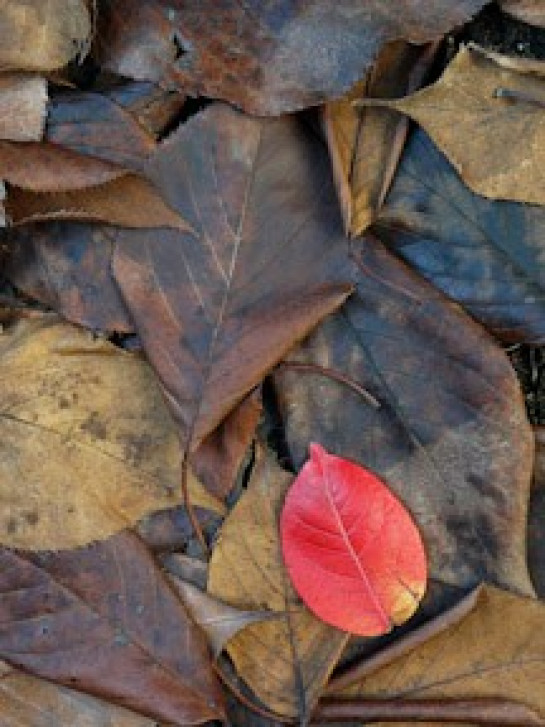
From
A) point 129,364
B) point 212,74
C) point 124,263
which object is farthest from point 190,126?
point 129,364

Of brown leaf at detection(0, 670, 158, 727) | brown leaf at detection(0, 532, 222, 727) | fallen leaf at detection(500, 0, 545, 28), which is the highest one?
fallen leaf at detection(500, 0, 545, 28)

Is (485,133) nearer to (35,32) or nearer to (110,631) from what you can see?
(35,32)

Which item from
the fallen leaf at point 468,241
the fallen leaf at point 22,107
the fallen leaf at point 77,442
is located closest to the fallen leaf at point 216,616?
the fallen leaf at point 77,442

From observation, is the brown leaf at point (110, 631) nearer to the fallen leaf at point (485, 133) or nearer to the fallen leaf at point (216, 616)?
the fallen leaf at point (216, 616)

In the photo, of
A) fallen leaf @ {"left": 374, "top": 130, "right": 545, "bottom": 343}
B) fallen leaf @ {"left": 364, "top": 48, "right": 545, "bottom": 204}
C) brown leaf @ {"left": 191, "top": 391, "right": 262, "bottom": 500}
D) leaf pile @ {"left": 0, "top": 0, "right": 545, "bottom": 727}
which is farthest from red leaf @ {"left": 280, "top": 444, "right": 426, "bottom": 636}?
fallen leaf @ {"left": 364, "top": 48, "right": 545, "bottom": 204}

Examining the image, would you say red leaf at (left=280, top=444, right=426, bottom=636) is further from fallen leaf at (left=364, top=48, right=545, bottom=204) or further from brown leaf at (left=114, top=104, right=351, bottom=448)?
fallen leaf at (left=364, top=48, right=545, bottom=204)

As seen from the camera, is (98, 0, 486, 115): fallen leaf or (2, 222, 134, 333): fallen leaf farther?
(2, 222, 134, 333): fallen leaf

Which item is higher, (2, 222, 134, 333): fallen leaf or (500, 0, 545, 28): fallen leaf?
(500, 0, 545, 28): fallen leaf
